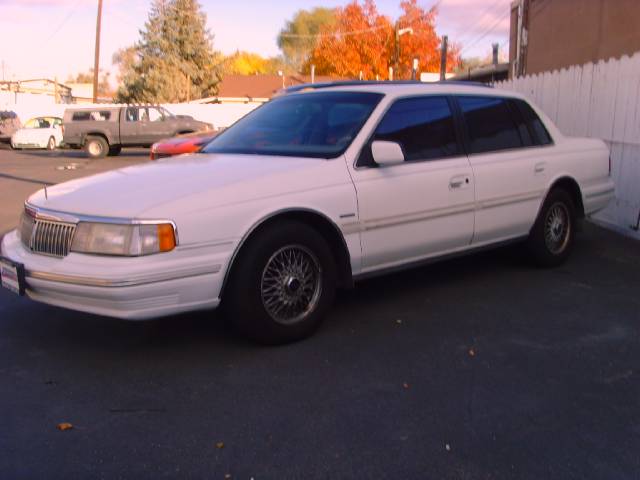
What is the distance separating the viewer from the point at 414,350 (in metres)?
4.50

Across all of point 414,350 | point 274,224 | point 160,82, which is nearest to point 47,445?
point 274,224

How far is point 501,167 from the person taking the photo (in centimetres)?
585

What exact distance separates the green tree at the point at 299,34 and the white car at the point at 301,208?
72.7 m

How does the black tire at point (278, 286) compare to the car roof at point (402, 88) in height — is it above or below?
below

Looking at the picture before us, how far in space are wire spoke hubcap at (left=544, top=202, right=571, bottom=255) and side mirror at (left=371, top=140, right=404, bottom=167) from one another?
7.39 feet

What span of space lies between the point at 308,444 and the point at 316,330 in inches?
59.9

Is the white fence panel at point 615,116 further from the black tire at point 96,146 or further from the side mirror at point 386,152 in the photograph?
the black tire at point 96,146

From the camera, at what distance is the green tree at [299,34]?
7706cm

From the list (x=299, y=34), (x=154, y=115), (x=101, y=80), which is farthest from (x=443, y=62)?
(x=101, y=80)

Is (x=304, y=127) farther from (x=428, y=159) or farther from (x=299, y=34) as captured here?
(x=299, y=34)

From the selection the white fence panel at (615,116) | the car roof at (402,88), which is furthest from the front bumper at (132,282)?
the white fence panel at (615,116)

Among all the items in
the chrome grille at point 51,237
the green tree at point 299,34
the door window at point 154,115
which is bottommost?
the chrome grille at point 51,237

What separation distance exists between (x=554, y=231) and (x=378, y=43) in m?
38.2

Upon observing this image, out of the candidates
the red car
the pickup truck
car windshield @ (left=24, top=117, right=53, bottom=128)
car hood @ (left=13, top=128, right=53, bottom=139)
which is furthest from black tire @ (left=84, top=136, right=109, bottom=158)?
the red car
